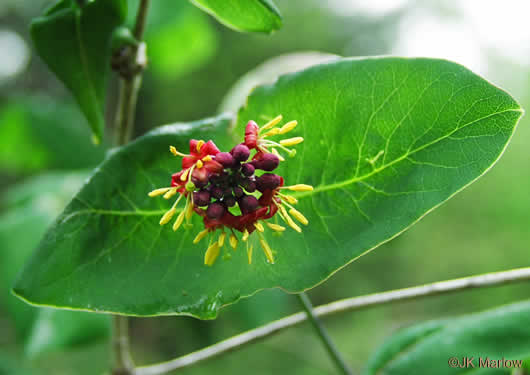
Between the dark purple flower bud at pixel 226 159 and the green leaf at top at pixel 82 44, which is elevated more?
the green leaf at top at pixel 82 44

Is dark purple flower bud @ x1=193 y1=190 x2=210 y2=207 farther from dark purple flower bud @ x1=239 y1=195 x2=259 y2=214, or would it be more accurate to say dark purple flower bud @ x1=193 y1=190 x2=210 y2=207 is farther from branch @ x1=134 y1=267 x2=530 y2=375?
branch @ x1=134 y1=267 x2=530 y2=375

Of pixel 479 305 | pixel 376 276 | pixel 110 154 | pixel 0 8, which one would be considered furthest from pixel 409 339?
pixel 0 8

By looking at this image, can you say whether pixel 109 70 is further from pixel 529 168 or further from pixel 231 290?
pixel 529 168

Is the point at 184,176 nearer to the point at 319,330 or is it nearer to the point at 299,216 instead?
the point at 299,216

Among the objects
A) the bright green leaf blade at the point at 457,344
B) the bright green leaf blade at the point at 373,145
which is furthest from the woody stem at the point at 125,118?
the bright green leaf blade at the point at 457,344

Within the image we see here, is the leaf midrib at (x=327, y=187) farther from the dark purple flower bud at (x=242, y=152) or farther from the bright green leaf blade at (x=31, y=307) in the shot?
the bright green leaf blade at (x=31, y=307)

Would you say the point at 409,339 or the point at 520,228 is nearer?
the point at 409,339

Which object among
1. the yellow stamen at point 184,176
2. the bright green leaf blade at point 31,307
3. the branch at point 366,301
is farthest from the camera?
the bright green leaf blade at point 31,307
